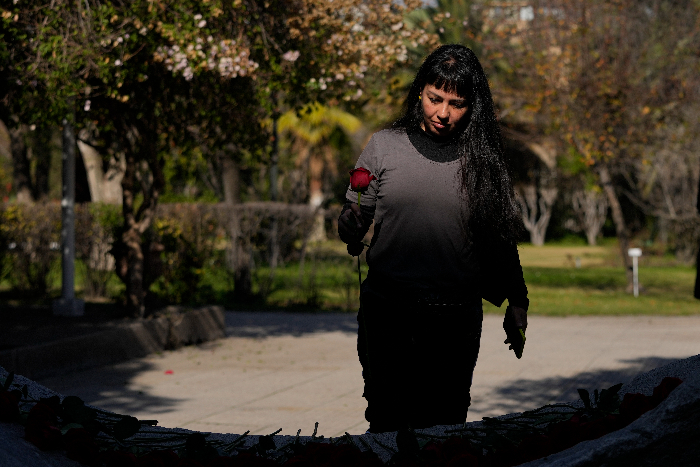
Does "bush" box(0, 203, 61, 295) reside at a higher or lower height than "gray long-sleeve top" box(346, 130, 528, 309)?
lower

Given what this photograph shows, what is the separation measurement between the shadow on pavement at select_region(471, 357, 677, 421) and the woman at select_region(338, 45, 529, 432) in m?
3.49

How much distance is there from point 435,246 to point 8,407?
1481 mm

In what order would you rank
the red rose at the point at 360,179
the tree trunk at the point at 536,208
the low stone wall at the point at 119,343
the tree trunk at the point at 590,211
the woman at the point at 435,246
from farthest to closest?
1. the tree trunk at the point at 536,208
2. the tree trunk at the point at 590,211
3. the low stone wall at the point at 119,343
4. the woman at the point at 435,246
5. the red rose at the point at 360,179

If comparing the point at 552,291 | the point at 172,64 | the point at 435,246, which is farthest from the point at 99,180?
the point at 435,246

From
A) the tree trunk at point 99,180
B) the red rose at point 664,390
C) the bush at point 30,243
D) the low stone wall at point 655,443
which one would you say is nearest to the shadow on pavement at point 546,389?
the red rose at point 664,390

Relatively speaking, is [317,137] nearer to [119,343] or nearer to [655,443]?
[119,343]

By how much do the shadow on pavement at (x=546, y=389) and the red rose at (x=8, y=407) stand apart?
442 cm

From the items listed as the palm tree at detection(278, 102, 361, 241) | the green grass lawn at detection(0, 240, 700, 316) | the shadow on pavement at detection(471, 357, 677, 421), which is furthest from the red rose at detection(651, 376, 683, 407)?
the palm tree at detection(278, 102, 361, 241)

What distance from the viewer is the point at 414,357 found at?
302 centimetres

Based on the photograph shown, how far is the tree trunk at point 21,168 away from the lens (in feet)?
58.5

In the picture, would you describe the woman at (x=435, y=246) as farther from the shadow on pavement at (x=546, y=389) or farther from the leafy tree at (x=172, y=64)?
the leafy tree at (x=172, y=64)

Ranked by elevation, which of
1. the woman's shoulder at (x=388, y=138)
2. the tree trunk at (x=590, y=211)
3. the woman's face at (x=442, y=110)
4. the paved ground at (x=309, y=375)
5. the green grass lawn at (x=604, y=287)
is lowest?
the green grass lawn at (x=604, y=287)

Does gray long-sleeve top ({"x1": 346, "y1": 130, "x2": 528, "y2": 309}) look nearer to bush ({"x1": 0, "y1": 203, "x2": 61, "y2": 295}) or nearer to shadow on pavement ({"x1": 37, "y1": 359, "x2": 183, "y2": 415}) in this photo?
shadow on pavement ({"x1": 37, "y1": 359, "x2": 183, "y2": 415})

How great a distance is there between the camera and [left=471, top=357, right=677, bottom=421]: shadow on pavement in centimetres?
671
